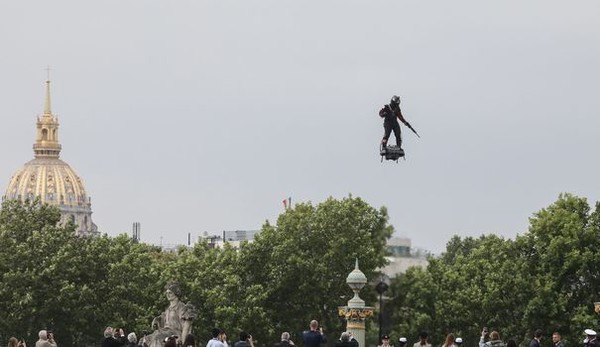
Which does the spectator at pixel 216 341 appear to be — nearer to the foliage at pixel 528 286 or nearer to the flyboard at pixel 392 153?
the flyboard at pixel 392 153

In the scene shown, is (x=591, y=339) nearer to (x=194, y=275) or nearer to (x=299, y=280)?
(x=299, y=280)

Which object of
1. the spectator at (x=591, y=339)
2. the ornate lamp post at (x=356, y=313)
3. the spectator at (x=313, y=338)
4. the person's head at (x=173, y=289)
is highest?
the person's head at (x=173, y=289)

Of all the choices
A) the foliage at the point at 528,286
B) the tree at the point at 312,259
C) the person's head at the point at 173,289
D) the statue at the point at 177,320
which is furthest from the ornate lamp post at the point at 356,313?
the tree at the point at 312,259

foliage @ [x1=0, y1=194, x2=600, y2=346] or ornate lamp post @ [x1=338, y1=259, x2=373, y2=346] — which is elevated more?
foliage @ [x1=0, y1=194, x2=600, y2=346]

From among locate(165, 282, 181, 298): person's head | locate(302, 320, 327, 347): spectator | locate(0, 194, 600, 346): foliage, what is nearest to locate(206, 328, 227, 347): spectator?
locate(302, 320, 327, 347): spectator

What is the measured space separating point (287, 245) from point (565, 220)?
1618 centimetres

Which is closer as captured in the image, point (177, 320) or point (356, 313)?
point (356, 313)

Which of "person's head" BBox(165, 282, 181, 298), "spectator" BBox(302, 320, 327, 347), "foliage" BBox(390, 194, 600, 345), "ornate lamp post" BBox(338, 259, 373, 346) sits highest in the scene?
"foliage" BBox(390, 194, 600, 345)

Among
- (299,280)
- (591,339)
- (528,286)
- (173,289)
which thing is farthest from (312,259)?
Answer: (591,339)

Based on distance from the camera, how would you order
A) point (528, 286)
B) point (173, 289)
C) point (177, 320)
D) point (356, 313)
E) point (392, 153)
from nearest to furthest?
point (392, 153) < point (356, 313) < point (177, 320) < point (173, 289) < point (528, 286)

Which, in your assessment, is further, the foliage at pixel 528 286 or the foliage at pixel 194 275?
the foliage at pixel 194 275

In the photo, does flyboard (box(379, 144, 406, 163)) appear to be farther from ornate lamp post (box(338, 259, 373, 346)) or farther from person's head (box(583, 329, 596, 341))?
ornate lamp post (box(338, 259, 373, 346))

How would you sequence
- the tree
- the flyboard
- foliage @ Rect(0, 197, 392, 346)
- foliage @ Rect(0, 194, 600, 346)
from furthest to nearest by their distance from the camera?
1. the tree
2. foliage @ Rect(0, 197, 392, 346)
3. foliage @ Rect(0, 194, 600, 346)
4. the flyboard

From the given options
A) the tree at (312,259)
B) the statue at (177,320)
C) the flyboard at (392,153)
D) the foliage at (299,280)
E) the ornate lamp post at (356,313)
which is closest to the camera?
the flyboard at (392,153)
